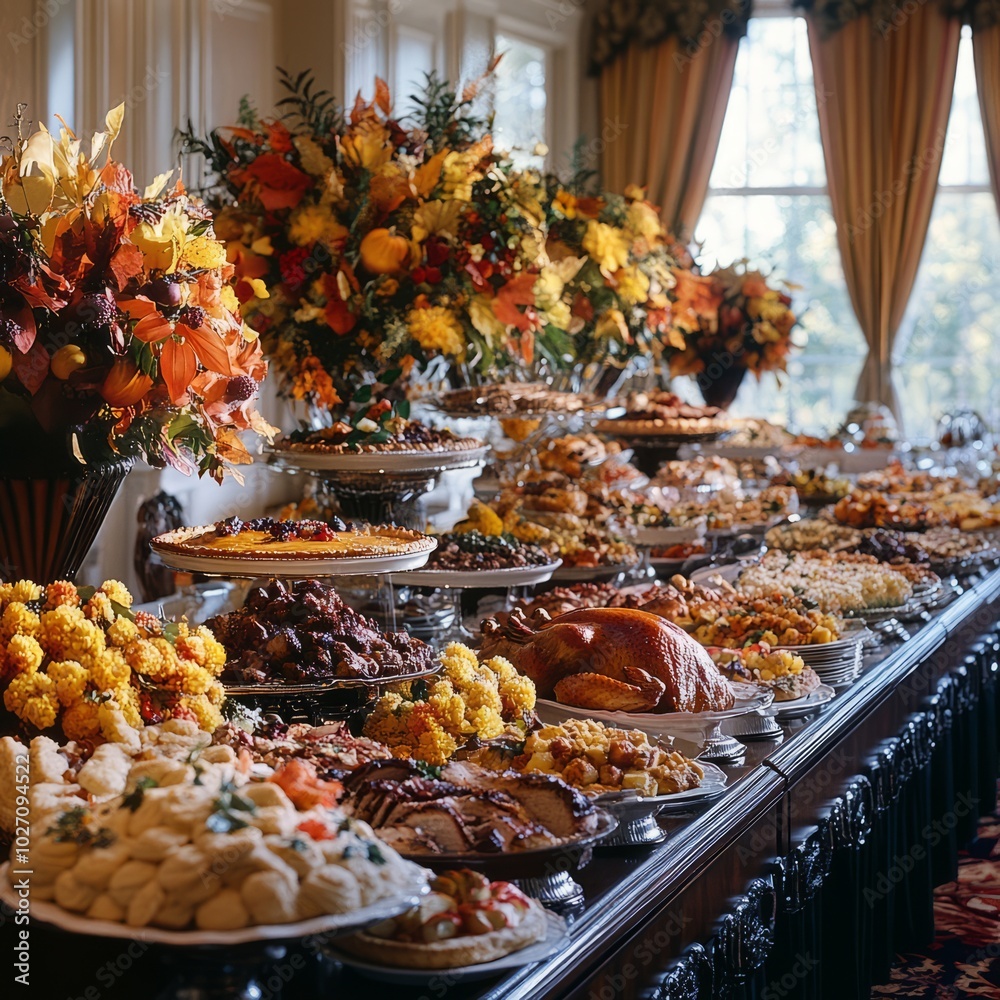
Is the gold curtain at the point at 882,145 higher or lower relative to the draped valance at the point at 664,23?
lower

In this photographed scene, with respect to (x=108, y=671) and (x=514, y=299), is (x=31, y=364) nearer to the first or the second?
(x=108, y=671)

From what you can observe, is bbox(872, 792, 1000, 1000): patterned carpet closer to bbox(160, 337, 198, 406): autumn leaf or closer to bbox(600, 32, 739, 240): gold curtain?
bbox(160, 337, 198, 406): autumn leaf

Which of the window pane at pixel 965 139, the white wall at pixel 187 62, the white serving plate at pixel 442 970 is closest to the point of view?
the white serving plate at pixel 442 970

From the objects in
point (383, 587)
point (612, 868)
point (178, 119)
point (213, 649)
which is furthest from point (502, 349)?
point (178, 119)

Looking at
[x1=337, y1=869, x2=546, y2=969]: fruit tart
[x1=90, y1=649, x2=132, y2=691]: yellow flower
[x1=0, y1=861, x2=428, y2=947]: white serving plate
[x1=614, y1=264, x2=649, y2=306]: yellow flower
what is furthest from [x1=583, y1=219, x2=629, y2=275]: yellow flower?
[x1=0, y1=861, x2=428, y2=947]: white serving plate

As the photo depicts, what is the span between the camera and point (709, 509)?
412 centimetres

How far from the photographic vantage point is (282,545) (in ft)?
6.86

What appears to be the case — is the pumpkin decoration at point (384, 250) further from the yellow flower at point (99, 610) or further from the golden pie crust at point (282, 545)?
the yellow flower at point (99, 610)

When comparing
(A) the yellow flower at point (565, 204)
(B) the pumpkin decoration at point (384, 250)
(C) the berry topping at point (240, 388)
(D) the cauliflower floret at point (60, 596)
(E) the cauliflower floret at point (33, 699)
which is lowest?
(E) the cauliflower floret at point (33, 699)

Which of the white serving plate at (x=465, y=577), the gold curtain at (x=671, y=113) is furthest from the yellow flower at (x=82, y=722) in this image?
the gold curtain at (x=671, y=113)

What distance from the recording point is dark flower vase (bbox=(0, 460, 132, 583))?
6.07 feet

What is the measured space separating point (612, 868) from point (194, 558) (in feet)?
2.61

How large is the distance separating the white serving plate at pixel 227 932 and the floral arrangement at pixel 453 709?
1.84ft

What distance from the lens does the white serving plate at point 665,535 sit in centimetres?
366
